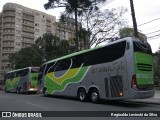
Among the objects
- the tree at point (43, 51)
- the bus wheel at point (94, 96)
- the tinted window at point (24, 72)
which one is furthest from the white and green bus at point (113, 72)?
the tree at point (43, 51)

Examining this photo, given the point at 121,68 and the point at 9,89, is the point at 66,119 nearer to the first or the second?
the point at 121,68

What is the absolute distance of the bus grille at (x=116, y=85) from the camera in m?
16.0

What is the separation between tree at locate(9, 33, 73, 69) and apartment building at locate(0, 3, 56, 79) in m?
30.5

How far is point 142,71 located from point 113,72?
181cm

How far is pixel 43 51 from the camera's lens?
6025 cm

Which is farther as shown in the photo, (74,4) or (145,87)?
(74,4)

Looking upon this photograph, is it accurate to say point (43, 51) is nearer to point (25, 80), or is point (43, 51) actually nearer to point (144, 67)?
point (25, 80)

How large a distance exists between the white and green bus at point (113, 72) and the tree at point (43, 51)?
118ft

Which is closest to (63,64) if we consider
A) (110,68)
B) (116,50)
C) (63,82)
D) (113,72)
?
(63,82)

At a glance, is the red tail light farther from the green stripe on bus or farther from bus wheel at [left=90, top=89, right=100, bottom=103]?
the green stripe on bus

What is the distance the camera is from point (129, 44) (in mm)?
15609

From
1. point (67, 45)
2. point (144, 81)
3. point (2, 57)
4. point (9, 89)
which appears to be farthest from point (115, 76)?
point (2, 57)

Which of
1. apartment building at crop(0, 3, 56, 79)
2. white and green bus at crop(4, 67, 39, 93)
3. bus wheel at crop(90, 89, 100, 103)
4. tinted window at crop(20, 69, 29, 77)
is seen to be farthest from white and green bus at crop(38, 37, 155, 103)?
apartment building at crop(0, 3, 56, 79)

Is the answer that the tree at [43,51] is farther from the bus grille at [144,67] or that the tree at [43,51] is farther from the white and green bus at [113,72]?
the bus grille at [144,67]
